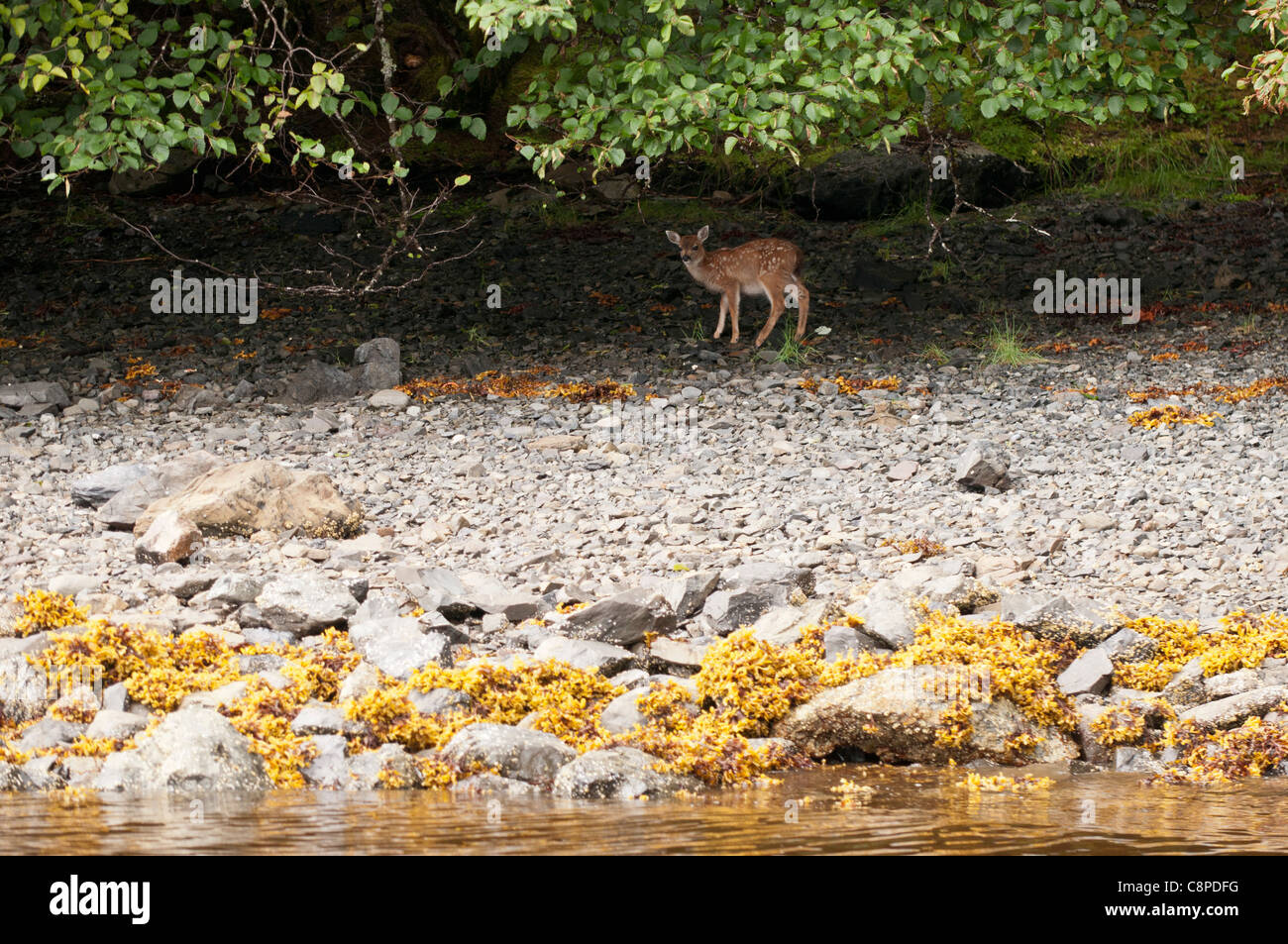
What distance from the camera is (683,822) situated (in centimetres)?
530

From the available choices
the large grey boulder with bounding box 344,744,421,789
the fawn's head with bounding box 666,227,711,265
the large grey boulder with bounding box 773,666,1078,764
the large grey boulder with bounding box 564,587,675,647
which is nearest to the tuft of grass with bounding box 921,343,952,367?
the fawn's head with bounding box 666,227,711,265

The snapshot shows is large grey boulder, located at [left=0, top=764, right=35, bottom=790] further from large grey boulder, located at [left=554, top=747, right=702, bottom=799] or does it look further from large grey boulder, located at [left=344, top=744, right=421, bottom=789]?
large grey boulder, located at [left=554, top=747, right=702, bottom=799]

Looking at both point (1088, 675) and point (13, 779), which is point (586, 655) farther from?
point (13, 779)

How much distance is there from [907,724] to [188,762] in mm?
3162

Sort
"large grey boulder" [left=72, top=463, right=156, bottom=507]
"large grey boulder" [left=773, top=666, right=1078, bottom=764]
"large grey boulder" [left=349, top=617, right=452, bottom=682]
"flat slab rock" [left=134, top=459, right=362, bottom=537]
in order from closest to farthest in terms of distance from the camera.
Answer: "large grey boulder" [left=773, top=666, right=1078, bottom=764] < "large grey boulder" [left=349, top=617, right=452, bottom=682] < "flat slab rock" [left=134, top=459, right=362, bottom=537] < "large grey boulder" [left=72, top=463, right=156, bottom=507]

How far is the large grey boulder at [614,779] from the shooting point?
564cm

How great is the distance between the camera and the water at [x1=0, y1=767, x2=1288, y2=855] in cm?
491

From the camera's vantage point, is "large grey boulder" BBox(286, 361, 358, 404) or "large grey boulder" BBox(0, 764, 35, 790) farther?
"large grey boulder" BBox(286, 361, 358, 404)

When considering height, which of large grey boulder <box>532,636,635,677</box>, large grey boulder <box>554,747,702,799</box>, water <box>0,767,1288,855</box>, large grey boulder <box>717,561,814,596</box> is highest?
large grey boulder <box>717,561,814,596</box>

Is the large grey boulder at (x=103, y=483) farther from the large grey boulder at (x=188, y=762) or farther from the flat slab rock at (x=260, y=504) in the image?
the large grey boulder at (x=188, y=762)

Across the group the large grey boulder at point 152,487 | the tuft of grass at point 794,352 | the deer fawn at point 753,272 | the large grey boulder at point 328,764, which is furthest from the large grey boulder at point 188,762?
the deer fawn at point 753,272

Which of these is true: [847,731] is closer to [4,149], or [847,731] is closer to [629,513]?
[629,513]

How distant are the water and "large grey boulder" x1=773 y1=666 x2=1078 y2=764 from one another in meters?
0.38
